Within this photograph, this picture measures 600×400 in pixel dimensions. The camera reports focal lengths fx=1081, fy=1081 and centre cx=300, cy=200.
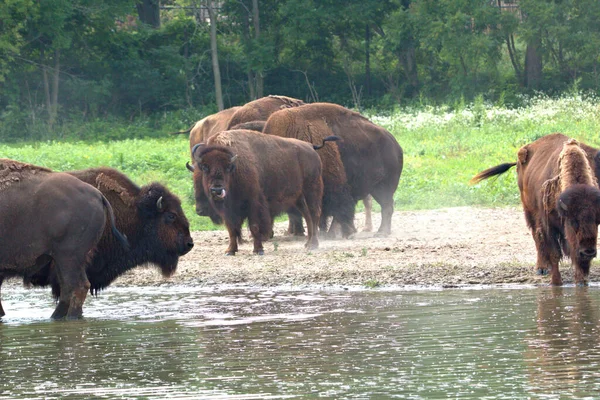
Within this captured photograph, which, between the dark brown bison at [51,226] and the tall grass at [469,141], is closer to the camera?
the dark brown bison at [51,226]

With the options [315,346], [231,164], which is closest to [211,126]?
[231,164]

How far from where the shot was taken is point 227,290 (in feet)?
38.7

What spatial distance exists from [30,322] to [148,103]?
28866mm

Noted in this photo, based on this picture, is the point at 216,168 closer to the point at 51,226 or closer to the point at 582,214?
the point at 51,226

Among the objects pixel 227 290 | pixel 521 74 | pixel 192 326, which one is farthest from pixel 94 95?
pixel 192 326

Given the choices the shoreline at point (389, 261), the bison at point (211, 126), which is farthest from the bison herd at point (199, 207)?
the bison at point (211, 126)

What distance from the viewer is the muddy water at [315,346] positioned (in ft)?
21.8

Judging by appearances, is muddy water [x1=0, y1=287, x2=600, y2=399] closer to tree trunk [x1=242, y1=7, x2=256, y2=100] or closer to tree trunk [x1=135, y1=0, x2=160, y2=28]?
tree trunk [x1=242, y1=7, x2=256, y2=100]

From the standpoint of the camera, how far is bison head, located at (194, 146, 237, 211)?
13.9 meters

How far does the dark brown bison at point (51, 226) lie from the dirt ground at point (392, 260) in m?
2.43

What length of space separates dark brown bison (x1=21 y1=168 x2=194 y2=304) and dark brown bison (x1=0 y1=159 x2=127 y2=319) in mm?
787

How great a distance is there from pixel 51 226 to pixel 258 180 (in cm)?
530

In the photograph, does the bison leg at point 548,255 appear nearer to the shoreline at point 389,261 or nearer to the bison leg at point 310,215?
the shoreline at point 389,261

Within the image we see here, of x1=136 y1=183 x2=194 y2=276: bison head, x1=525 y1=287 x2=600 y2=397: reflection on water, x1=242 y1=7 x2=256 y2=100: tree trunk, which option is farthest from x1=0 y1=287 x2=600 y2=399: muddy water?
x1=242 y1=7 x2=256 y2=100: tree trunk
